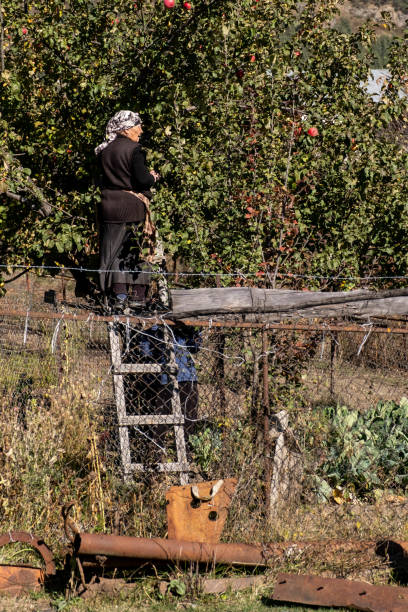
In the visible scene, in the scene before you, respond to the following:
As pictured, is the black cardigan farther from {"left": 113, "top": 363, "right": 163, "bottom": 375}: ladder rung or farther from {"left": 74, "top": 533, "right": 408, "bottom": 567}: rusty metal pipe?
{"left": 74, "top": 533, "right": 408, "bottom": 567}: rusty metal pipe

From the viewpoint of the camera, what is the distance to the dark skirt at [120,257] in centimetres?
539

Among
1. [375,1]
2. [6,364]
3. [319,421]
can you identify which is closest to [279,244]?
[319,421]

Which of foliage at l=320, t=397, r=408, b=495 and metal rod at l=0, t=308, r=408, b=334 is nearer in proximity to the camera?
metal rod at l=0, t=308, r=408, b=334

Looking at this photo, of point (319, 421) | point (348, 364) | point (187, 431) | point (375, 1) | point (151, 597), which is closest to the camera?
point (151, 597)

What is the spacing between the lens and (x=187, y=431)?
4.65 m

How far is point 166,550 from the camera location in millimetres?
3539

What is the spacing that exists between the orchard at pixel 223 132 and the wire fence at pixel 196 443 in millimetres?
1174

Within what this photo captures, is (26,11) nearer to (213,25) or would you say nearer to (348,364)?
(213,25)

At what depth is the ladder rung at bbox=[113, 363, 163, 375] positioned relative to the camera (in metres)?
4.41

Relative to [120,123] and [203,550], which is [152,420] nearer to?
[203,550]

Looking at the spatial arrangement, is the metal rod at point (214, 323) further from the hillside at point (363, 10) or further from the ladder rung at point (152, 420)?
the hillside at point (363, 10)

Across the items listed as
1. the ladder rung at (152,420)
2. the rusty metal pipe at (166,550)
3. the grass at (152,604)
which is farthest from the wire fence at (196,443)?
the grass at (152,604)

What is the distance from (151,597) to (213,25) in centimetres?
455

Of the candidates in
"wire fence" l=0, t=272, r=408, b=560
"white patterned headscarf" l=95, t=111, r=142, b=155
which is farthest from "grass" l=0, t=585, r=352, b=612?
"white patterned headscarf" l=95, t=111, r=142, b=155
